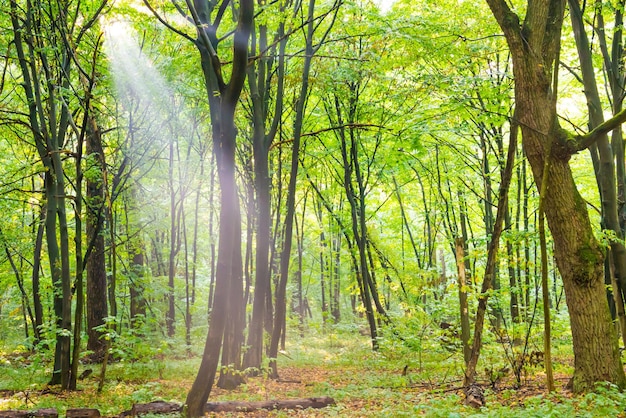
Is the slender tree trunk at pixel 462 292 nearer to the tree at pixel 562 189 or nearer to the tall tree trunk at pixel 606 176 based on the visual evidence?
the tree at pixel 562 189

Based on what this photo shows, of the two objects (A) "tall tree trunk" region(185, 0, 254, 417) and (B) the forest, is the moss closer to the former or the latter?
(B) the forest

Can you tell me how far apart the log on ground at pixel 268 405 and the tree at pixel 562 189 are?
3723 mm

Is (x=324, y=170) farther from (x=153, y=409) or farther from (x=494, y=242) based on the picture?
(x=153, y=409)

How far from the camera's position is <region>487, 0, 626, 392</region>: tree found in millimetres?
5398

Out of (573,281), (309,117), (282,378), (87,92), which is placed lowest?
(282,378)

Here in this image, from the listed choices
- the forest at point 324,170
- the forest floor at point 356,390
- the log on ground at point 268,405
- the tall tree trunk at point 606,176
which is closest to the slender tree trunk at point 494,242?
the forest at point 324,170

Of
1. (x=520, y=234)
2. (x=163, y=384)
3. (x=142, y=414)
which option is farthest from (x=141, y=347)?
(x=520, y=234)

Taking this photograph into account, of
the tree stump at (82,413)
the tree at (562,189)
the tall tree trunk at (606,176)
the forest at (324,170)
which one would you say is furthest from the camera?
the tall tree trunk at (606,176)

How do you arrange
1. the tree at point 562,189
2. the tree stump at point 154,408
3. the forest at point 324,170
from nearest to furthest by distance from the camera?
the tree at point 562,189
the forest at point 324,170
the tree stump at point 154,408

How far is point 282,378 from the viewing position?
33.7 ft

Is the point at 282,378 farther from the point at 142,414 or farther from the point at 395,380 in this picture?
the point at 142,414

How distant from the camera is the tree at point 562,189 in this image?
5.40 metres

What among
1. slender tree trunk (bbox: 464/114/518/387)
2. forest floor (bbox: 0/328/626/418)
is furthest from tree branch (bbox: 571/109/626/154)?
forest floor (bbox: 0/328/626/418)

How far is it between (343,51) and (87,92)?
680 cm
